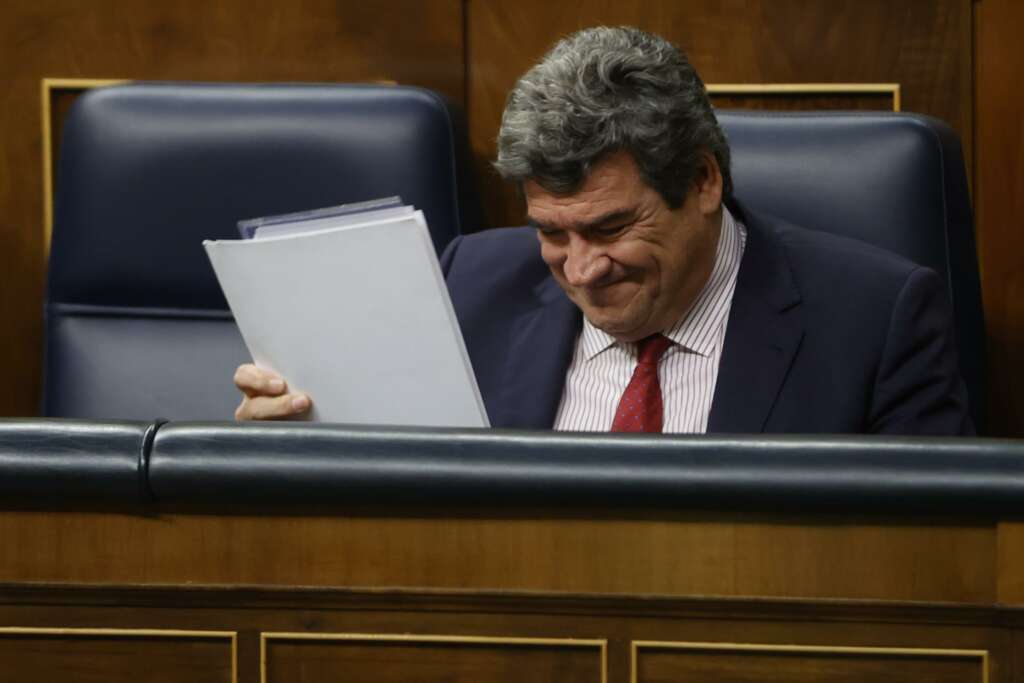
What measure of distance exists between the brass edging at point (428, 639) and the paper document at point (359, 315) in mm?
376

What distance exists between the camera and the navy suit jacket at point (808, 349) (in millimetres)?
1217

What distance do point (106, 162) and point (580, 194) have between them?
1.92 ft

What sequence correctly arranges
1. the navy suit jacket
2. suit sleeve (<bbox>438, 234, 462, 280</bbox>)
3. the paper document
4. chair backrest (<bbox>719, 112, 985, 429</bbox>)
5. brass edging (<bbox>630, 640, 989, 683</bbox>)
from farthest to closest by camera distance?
suit sleeve (<bbox>438, 234, 462, 280</bbox>)
chair backrest (<bbox>719, 112, 985, 429</bbox>)
the navy suit jacket
the paper document
brass edging (<bbox>630, 640, 989, 683</bbox>)

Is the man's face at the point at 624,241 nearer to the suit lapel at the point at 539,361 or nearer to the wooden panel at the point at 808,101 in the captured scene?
the suit lapel at the point at 539,361

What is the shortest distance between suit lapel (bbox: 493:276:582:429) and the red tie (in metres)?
0.07

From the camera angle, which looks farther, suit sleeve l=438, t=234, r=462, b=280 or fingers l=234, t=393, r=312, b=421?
suit sleeve l=438, t=234, r=462, b=280

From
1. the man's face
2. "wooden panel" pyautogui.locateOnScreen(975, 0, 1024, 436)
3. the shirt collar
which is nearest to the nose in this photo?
the man's face

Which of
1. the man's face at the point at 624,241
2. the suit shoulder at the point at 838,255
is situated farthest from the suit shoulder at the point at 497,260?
the suit shoulder at the point at 838,255

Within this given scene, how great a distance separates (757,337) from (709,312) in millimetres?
62

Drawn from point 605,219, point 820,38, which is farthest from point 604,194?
point 820,38

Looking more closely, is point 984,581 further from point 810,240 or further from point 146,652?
point 810,240

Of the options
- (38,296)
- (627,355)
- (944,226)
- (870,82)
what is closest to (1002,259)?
(870,82)

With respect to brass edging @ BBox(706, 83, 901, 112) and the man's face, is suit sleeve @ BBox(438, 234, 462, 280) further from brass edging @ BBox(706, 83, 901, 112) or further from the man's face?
brass edging @ BBox(706, 83, 901, 112)

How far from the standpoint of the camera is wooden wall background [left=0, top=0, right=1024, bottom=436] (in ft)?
5.63
